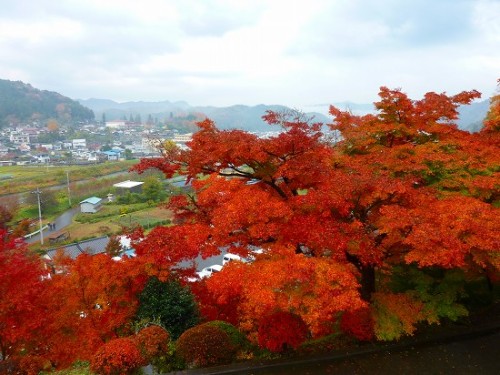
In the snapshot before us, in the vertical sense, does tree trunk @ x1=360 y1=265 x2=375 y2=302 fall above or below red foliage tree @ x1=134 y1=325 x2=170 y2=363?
above

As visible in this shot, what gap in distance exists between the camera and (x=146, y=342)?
951 cm

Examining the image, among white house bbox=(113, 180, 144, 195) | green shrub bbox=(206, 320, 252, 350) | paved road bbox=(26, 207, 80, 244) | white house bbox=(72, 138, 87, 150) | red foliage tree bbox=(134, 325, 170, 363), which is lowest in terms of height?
paved road bbox=(26, 207, 80, 244)

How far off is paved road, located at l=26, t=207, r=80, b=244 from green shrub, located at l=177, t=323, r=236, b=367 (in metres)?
32.4

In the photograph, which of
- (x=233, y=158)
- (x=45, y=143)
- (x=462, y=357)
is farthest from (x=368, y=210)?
(x=45, y=143)

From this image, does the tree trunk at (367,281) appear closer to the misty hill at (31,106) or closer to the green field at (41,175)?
the green field at (41,175)

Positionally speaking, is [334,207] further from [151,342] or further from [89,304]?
[89,304]

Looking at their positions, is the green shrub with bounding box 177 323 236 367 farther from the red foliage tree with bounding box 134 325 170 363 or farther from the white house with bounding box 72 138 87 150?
the white house with bounding box 72 138 87 150

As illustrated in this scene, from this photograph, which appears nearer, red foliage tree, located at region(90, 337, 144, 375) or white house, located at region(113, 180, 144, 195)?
red foliage tree, located at region(90, 337, 144, 375)

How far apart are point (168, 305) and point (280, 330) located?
13.8 feet

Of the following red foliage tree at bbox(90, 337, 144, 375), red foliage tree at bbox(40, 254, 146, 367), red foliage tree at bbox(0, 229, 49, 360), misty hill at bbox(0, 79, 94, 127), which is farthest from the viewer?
misty hill at bbox(0, 79, 94, 127)

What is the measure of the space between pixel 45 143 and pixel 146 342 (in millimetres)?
122307

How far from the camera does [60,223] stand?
44469mm

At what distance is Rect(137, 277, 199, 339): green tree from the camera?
11898 millimetres

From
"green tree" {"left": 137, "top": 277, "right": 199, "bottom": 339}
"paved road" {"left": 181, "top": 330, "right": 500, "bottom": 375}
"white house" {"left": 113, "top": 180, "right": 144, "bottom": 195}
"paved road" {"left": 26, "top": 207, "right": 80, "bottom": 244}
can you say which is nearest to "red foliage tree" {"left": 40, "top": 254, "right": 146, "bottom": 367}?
"green tree" {"left": 137, "top": 277, "right": 199, "bottom": 339}
